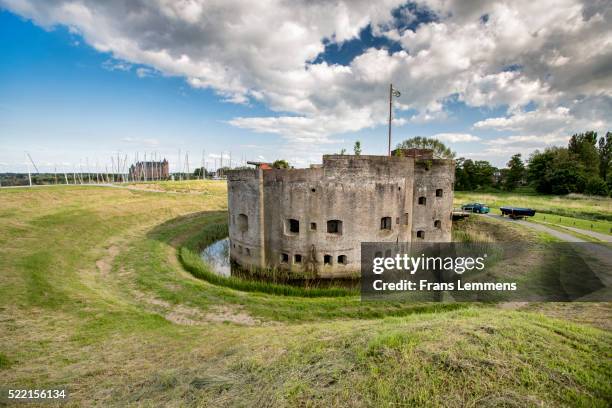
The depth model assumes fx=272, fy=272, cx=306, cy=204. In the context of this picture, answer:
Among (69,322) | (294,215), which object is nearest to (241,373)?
(69,322)

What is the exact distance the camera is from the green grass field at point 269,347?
3.98 metres

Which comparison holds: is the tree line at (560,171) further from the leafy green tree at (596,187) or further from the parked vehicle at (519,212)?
the parked vehicle at (519,212)

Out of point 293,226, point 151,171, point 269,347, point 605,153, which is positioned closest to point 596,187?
point 605,153

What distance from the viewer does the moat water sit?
14789 mm

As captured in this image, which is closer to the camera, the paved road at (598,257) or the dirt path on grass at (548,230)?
the paved road at (598,257)

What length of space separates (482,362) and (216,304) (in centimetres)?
931

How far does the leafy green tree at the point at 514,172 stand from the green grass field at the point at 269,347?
6185 centimetres

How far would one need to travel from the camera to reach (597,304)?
346 inches

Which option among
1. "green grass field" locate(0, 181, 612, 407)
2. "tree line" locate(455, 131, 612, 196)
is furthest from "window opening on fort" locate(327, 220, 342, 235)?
"tree line" locate(455, 131, 612, 196)

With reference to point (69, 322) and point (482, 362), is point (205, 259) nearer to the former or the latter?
point (69, 322)

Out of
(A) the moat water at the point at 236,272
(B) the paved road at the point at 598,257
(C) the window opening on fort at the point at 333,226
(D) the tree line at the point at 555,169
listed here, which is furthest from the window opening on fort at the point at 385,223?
(D) the tree line at the point at 555,169

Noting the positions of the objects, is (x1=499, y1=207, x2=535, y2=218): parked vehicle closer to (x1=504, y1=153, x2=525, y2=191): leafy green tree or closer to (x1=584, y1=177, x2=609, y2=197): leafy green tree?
(x1=584, y1=177, x2=609, y2=197): leafy green tree

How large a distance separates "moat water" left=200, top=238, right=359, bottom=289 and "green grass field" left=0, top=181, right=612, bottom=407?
2.67 meters

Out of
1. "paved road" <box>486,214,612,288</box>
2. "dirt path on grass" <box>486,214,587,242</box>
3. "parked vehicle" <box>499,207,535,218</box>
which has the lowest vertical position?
"paved road" <box>486,214,612,288</box>
